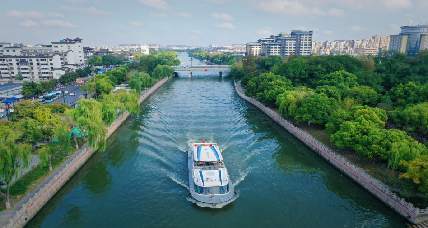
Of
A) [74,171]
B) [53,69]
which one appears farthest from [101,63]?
[74,171]

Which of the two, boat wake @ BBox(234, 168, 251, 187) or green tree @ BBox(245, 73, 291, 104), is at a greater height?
green tree @ BBox(245, 73, 291, 104)

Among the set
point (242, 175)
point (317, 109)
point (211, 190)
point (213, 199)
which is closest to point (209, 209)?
point (213, 199)

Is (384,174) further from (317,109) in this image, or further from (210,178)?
(210,178)

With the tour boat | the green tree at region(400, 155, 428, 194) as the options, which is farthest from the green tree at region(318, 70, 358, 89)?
the tour boat

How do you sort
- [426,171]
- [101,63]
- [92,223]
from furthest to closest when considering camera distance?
[101,63] < [92,223] < [426,171]

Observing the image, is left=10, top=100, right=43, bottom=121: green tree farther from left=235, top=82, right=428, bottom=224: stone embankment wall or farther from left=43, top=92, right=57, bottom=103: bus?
left=235, top=82, right=428, bottom=224: stone embankment wall

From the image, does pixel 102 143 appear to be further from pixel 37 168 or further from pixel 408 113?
pixel 408 113

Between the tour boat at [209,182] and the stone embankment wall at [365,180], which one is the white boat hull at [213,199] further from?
the stone embankment wall at [365,180]

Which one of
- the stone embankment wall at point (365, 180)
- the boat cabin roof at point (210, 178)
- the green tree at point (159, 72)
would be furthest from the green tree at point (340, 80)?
the green tree at point (159, 72)
